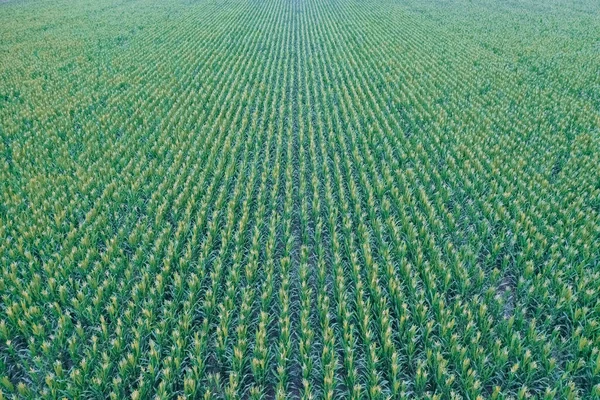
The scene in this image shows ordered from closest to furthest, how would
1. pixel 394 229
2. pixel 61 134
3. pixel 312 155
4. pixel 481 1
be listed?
pixel 394 229 → pixel 312 155 → pixel 61 134 → pixel 481 1

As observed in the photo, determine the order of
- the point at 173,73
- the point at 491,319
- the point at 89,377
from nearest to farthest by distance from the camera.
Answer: the point at 89,377 → the point at 491,319 → the point at 173,73

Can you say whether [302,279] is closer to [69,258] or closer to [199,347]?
[199,347]

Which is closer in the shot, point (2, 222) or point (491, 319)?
point (491, 319)

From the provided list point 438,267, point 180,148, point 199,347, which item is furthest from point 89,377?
point 180,148

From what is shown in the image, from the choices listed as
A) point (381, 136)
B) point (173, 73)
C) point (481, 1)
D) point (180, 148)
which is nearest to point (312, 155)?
point (381, 136)

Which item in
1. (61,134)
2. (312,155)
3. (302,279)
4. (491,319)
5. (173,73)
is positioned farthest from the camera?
(173,73)

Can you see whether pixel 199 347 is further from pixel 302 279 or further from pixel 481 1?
pixel 481 1
